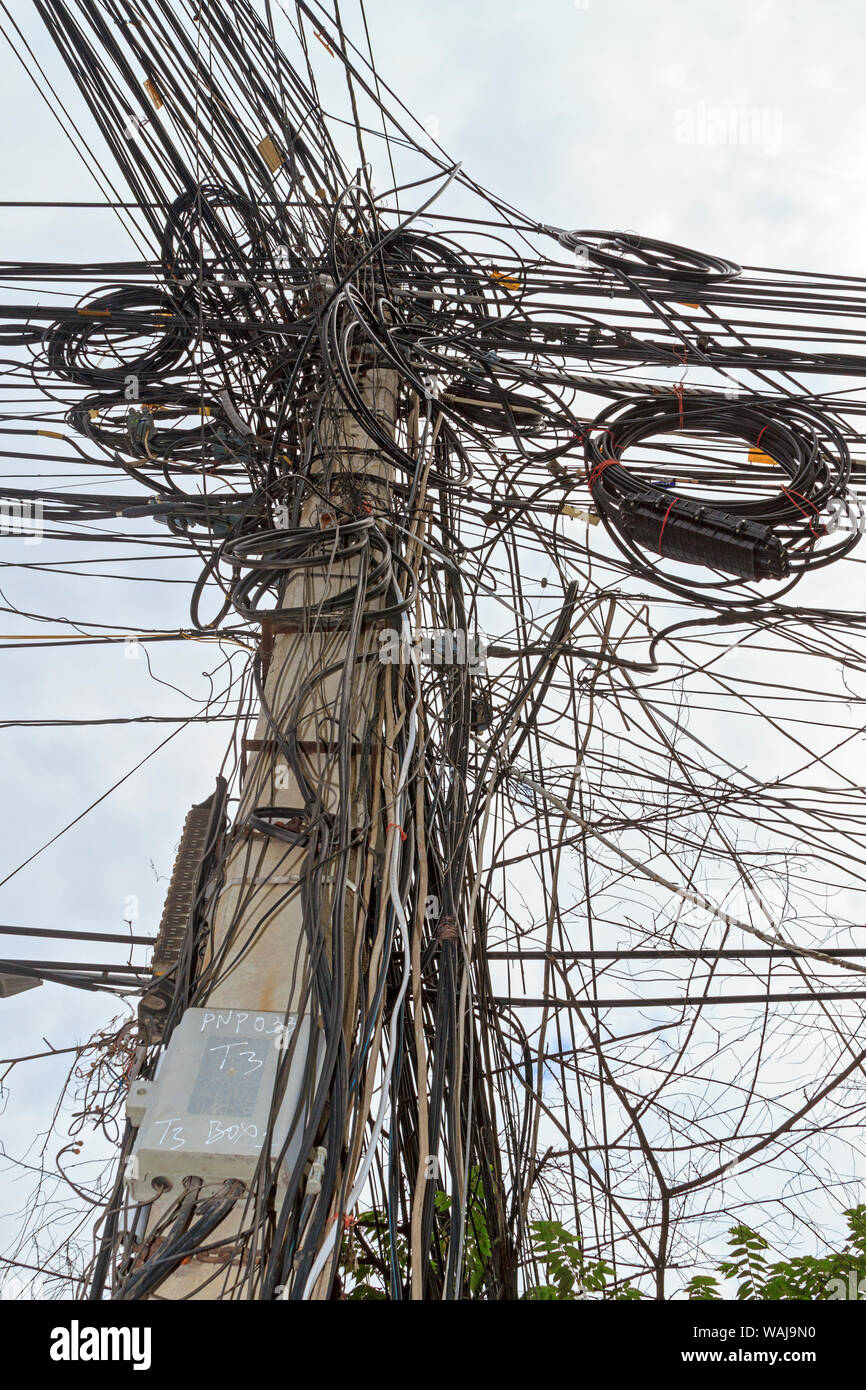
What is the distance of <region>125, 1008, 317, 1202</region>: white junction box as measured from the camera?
5.24 ft

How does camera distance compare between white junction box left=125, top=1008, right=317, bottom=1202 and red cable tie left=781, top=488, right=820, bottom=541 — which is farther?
red cable tie left=781, top=488, right=820, bottom=541

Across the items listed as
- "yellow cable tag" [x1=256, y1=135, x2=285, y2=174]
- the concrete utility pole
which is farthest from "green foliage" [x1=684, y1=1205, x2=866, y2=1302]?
"yellow cable tag" [x1=256, y1=135, x2=285, y2=174]

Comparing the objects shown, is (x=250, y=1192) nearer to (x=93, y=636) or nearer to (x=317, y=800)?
(x=317, y=800)

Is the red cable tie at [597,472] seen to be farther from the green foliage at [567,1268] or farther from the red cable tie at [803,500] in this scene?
the green foliage at [567,1268]

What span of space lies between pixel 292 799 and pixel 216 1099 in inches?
27.7

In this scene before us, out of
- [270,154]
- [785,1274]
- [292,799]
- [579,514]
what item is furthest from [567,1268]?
[270,154]

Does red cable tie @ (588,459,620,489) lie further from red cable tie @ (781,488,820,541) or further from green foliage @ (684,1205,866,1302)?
green foliage @ (684,1205,866,1302)

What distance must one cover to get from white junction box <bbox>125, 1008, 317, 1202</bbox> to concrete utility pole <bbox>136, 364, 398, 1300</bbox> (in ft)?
0.10

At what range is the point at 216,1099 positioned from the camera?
165cm

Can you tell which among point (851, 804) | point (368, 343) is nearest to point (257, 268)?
point (368, 343)

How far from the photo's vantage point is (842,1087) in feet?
10.5

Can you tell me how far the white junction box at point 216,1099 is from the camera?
5.24 ft

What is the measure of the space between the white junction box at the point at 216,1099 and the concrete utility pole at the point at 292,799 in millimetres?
30

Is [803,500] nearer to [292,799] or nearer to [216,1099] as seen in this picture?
[292,799]
